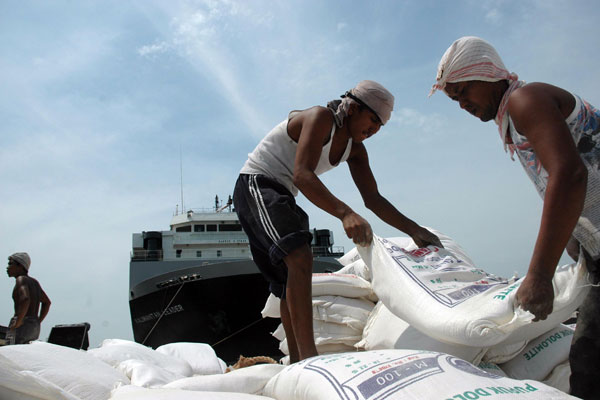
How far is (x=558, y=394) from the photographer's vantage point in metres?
0.96

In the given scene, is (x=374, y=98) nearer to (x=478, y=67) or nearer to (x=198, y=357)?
(x=478, y=67)

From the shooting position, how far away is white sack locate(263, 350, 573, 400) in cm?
97

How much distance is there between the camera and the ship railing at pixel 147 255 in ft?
46.4

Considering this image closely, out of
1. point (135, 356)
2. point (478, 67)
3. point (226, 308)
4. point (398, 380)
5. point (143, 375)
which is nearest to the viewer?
point (398, 380)

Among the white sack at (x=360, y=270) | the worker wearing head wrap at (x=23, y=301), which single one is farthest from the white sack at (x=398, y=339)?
the worker wearing head wrap at (x=23, y=301)

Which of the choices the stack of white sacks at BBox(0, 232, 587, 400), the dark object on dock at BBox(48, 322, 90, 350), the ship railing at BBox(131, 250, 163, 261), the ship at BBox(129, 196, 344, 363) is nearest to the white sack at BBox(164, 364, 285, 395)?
the stack of white sacks at BBox(0, 232, 587, 400)

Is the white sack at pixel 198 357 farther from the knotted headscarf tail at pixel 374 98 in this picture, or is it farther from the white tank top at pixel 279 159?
the knotted headscarf tail at pixel 374 98

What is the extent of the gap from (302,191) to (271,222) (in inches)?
6.9

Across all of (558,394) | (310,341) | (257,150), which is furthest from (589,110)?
(257,150)

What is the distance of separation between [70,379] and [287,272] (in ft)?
2.68

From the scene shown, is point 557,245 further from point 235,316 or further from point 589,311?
point 235,316

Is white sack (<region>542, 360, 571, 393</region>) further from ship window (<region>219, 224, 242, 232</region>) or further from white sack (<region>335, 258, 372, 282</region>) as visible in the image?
ship window (<region>219, 224, 242, 232</region>)

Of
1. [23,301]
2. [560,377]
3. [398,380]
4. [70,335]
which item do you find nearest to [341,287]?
[560,377]

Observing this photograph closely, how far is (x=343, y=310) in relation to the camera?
2.20 meters
